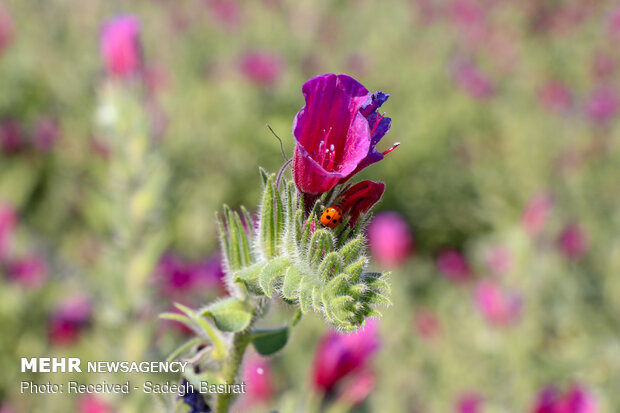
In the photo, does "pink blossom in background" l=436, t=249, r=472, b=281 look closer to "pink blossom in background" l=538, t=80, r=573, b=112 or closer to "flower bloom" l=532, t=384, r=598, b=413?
"pink blossom in background" l=538, t=80, r=573, b=112

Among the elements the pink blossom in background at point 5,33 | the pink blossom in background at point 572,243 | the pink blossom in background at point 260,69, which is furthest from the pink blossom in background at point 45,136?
the pink blossom in background at point 572,243

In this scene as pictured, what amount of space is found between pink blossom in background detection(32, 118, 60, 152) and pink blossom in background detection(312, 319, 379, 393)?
13.1 ft

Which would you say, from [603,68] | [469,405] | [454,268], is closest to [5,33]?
[454,268]

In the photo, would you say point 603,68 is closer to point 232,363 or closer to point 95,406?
point 95,406

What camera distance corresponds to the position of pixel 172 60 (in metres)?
6.58

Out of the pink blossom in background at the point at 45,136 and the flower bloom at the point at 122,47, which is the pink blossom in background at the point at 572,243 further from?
the pink blossom in background at the point at 45,136

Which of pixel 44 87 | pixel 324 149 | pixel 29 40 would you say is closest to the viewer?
pixel 324 149

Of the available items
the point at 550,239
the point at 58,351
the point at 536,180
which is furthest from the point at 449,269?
the point at 58,351

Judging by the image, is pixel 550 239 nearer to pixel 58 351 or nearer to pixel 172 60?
pixel 58 351

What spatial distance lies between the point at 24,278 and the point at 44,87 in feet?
11.5

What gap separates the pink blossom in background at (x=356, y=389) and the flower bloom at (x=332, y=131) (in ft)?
3.39

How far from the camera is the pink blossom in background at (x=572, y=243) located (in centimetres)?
379

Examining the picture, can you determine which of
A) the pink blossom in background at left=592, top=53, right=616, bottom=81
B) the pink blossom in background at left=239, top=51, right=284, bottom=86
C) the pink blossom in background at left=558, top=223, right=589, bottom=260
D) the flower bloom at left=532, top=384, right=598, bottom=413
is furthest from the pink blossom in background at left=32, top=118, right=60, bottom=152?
the pink blossom in background at left=592, top=53, right=616, bottom=81

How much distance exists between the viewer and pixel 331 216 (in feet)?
2.77
